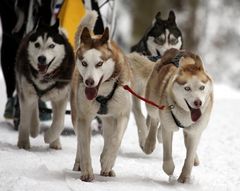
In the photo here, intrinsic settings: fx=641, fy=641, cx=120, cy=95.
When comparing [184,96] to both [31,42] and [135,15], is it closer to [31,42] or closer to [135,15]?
A: [31,42]

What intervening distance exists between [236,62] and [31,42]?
1438cm

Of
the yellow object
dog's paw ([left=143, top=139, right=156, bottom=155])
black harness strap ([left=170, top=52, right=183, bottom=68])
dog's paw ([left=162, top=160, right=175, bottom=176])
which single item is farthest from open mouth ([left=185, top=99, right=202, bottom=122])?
the yellow object

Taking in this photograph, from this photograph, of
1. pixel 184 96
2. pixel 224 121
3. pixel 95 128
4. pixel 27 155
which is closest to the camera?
pixel 184 96

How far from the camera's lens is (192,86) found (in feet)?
11.4

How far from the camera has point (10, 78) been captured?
5.64 meters

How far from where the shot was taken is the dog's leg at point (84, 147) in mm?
3539

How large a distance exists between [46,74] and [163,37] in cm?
107

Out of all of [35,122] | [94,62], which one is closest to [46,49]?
[35,122]

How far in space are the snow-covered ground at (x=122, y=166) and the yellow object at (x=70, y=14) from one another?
0.88 m

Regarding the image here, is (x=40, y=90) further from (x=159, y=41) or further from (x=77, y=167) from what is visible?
(x=159, y=41)

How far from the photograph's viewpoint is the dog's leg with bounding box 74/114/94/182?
3539mm

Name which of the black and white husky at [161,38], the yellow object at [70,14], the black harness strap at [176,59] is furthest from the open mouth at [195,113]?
the yellow object at [70,14]

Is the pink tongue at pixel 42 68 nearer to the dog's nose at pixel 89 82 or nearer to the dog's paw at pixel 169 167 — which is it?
the dog's nose at pixel 89 82

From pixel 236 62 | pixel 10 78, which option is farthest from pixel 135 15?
pixel 10 78
